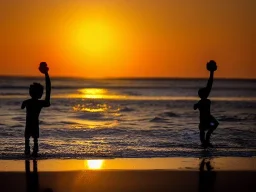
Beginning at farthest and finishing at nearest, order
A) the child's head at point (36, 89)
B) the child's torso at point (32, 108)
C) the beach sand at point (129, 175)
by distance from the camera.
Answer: the child's torso at point (32, 108)
the child's head at point (36, 89)
the beach sand at point (129, 175)

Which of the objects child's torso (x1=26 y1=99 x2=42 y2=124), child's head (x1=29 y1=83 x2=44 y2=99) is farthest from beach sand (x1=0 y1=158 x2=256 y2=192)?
child's head (x1=29 y1=83 x2=44 y2=99)

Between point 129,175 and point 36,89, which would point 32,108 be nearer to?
point 36,89

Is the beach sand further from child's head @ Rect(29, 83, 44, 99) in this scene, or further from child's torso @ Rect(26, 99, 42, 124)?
child's head @ Rect(29, 83, 44, 99)

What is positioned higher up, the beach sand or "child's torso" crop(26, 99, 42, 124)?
"child's torso" crop(26, 99, 42, 124)

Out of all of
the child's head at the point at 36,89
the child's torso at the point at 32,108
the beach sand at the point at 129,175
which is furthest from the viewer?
the child's torso at the point at 32,108

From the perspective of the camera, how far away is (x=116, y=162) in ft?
34.9

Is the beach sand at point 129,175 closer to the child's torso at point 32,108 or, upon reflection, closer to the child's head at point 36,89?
the child's torso at point 32,108

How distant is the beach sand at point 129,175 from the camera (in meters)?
7.89

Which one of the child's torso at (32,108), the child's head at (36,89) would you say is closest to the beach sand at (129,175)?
the child's torso at (32,108)

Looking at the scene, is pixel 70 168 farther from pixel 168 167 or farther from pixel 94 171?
pixel 168 167

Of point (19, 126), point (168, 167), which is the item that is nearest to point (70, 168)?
point (168, 167)

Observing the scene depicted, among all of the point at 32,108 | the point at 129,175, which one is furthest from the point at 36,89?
the point at 129,175

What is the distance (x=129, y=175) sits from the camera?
8.84 meters

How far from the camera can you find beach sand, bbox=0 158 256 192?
25.9 feet
